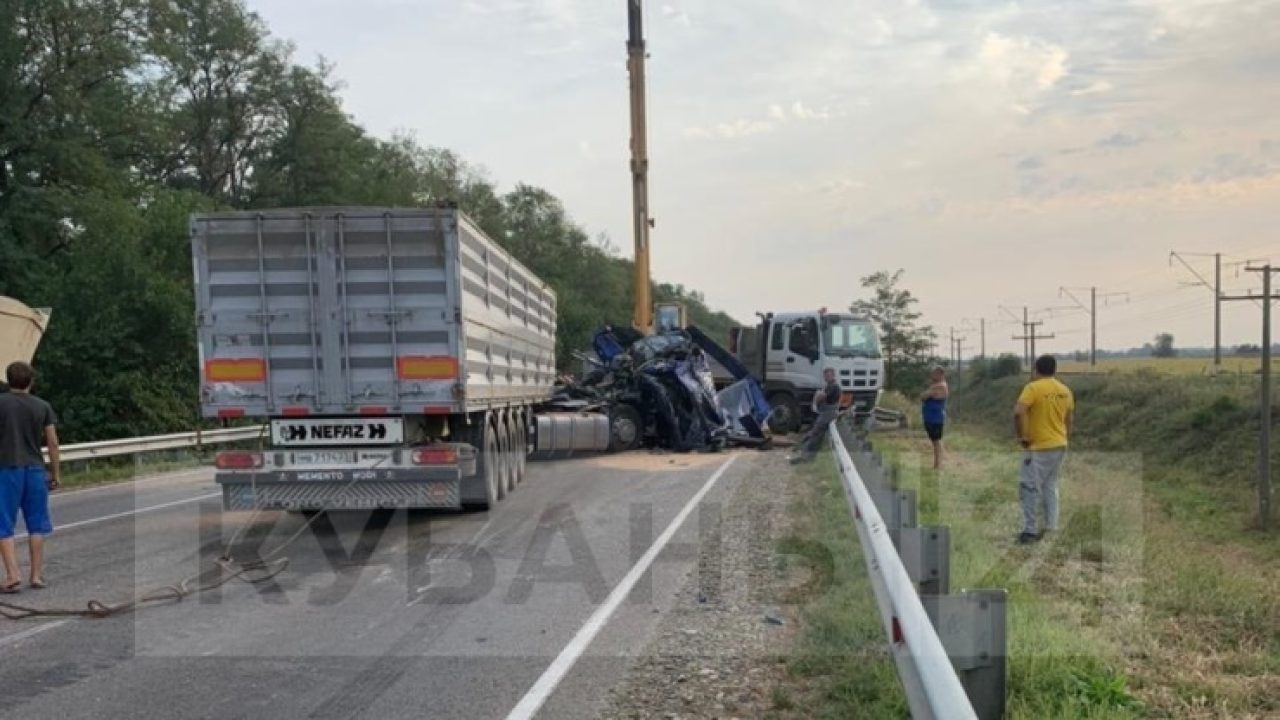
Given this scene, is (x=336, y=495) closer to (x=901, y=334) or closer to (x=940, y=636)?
(x=940, y=636)

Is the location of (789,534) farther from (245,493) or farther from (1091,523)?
(245,493)

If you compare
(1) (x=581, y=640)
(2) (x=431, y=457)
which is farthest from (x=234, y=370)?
(1) (x=581, y=640)

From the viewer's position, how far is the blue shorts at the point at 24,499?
793 centimetres

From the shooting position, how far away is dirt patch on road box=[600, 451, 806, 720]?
5.09 m

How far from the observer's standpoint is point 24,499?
8.08 metres

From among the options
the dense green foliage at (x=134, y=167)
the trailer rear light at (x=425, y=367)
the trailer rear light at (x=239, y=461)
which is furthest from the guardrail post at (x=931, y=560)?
the dense green foliage at (x=134, y=167)

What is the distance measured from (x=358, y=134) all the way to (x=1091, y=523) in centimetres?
4129

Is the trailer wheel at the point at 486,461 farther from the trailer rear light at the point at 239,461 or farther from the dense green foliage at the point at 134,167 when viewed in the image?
the dense green foliage at the point at 134,167

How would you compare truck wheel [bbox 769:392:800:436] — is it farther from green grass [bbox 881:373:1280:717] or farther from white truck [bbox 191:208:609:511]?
white truck [bbox 191:208:609:511]

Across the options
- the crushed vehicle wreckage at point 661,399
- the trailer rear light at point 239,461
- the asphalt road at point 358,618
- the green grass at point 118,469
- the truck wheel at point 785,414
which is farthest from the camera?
the truck wheel at point 785,414

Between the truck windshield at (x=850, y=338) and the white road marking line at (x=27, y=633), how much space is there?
17.8 m

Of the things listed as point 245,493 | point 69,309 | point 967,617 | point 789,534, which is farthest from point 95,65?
point 967,617

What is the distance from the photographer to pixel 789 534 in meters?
10.1

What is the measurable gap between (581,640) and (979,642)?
3090 millimetres
